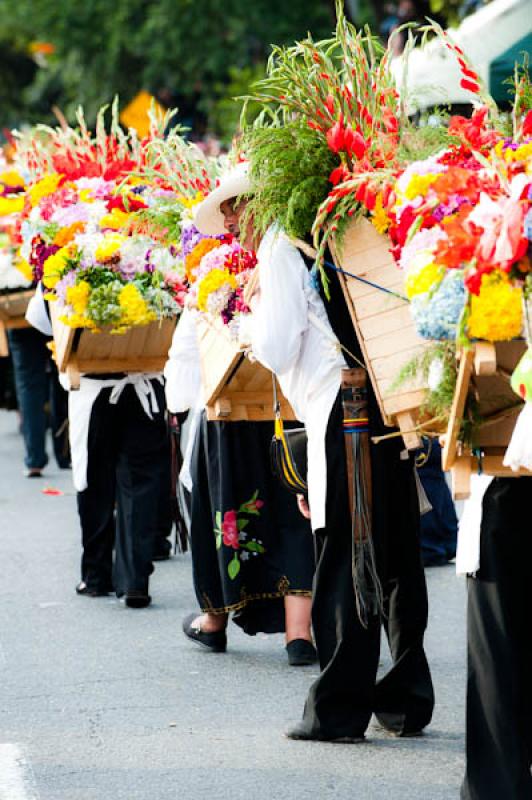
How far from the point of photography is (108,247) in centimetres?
775

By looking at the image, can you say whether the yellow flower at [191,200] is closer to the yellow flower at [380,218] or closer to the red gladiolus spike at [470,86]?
the yellow flower at [380,218]

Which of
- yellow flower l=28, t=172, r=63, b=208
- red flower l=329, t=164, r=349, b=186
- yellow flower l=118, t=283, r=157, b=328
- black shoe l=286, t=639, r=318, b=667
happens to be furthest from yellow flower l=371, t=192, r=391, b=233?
yellow flower l=28, t=172, r=63, b=208

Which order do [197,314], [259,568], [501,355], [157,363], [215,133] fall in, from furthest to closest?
[215,133] → [157,363] → [259,568] → [197,314] → [501,355]

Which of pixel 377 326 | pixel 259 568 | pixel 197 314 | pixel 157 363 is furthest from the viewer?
pixel 157 363

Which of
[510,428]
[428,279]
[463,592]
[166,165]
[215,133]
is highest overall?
[215,133]

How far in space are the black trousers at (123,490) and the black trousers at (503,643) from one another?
3818 millimetres

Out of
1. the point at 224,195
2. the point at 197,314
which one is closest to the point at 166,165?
the point at 197,314

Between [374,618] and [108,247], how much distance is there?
9.61 ft

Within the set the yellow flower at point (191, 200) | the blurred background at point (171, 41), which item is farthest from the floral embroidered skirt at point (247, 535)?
the blurred background at point (171, 41)

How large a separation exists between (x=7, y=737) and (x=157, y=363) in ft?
9.32

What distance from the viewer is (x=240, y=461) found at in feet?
23.2

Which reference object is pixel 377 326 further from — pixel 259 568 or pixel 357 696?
pixel 259 568

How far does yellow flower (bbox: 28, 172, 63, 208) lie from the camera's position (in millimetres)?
8227

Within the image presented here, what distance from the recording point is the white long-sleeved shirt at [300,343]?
17.5ft
